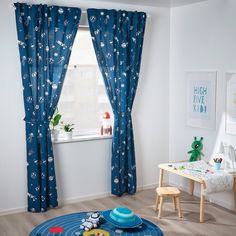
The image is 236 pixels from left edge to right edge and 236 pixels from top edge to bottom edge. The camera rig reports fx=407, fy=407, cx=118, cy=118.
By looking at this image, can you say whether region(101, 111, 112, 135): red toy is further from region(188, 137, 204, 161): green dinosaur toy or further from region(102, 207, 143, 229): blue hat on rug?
region(102, 207, 143, 229): blue hat on rug

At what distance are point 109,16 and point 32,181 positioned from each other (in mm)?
2143

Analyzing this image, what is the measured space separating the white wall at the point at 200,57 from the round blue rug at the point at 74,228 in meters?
1.16

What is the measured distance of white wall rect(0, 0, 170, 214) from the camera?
4.47m

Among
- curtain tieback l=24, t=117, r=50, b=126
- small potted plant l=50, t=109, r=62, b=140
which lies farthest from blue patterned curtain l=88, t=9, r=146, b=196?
curtain tieback l=24, t=117, r=50, b=126

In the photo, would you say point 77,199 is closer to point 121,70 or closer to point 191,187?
point 191,187

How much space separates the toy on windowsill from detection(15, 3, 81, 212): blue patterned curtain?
29.1 inches

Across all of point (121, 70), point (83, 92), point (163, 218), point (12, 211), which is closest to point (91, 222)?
point (163, 218)

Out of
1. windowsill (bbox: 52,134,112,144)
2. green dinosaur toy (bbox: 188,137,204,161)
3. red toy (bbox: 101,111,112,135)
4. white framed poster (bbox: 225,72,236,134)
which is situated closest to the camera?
white framed poster (bbox: 225,72,236,134)

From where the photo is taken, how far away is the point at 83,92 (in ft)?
17.0

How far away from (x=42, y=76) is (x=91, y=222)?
5.53ft

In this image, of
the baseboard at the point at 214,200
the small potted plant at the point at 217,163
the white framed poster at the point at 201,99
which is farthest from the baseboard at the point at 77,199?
→ the small potted plant at the point at 217,163

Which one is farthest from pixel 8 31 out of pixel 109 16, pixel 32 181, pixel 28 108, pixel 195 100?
pixel 195 100

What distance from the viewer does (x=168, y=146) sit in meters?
5.68

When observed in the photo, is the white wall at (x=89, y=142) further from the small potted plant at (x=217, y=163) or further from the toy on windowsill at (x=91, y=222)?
the small potted plant at (x=217, y=163)
